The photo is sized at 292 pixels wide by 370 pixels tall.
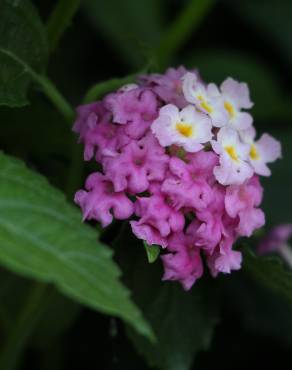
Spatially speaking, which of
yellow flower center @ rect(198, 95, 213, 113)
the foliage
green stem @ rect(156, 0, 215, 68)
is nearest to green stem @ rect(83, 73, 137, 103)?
the foliage

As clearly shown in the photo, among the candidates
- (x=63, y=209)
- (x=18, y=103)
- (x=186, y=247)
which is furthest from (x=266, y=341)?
(x=63, y=209)

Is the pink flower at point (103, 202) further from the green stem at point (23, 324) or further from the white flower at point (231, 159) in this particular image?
the green stem at point (23, 324)

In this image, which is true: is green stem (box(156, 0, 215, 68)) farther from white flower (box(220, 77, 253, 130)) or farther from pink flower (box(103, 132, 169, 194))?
pink flower (box(103, 132, 169, 194))

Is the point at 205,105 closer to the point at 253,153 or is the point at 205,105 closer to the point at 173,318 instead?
the point at 253,153

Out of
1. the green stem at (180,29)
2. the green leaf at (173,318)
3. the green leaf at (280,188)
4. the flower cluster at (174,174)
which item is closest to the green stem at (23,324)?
the green leaf at (173,318)

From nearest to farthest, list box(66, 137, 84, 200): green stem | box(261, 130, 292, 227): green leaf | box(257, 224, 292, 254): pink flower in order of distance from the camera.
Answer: box(66, 137, 84, 200): green stem
box(257, 224, 292, 254): pink flower
box(261, 130, 292, 227): green leaf

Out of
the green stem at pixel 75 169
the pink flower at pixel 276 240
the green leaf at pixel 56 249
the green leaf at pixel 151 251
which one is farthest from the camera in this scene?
the pink flower at pixel 276 240
